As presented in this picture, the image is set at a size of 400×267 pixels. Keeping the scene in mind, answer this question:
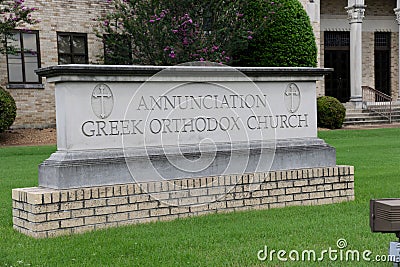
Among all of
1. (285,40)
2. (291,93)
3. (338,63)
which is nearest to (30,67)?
(285,40)

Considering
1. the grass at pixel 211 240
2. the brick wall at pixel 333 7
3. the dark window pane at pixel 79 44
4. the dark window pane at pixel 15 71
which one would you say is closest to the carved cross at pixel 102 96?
the grass at pixel 211 240

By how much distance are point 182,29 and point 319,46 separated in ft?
32.0

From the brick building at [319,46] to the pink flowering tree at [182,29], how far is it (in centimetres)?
234

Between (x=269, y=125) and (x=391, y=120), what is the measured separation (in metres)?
19.5

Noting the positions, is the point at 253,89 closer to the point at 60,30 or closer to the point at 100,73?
the point at 100,73

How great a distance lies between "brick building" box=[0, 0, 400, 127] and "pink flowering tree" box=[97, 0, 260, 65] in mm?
2339

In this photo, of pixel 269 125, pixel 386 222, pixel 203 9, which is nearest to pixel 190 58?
pixel 203 9

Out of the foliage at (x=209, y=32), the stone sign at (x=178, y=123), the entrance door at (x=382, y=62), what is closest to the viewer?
the stone sign at (x=178, y=123)

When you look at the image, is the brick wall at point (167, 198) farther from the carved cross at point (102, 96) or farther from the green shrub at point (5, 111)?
the green shrub at point (5, 111)

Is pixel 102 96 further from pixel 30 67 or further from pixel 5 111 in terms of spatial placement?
pixel 30 67

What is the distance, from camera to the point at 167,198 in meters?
6.68

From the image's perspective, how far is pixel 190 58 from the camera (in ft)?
65.4

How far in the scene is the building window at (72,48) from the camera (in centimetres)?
2284

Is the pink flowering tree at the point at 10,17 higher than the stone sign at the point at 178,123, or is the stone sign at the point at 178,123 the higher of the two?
the pink flowering tree at the point at 10,17
